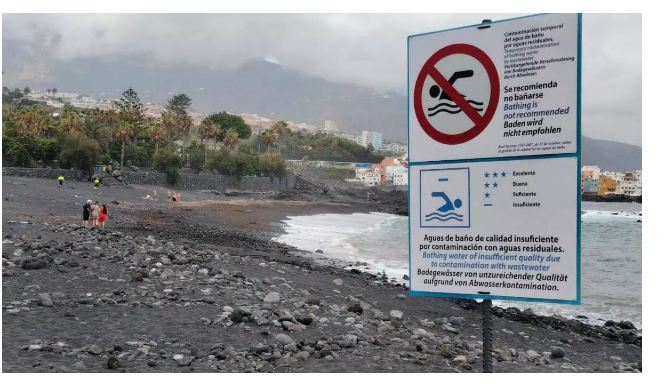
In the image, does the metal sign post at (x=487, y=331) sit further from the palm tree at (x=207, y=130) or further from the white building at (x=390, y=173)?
the white building at (x=390, y=173)

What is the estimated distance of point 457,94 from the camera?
3.02 meters

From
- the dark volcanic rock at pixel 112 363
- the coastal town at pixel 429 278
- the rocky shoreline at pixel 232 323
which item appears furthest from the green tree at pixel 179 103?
the dark volcanic rock at pixel 112 363

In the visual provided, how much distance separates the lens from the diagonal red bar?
298cm

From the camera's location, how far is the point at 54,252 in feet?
34.0

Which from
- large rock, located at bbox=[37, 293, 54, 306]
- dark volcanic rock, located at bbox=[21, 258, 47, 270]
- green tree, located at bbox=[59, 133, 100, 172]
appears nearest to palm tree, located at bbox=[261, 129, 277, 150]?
green tree, located at bbox=[59, 133, 100, 172]

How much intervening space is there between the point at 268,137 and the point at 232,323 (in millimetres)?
101608

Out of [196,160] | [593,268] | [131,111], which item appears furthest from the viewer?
[131,111]

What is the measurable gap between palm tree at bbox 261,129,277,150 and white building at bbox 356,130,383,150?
31.3 metres

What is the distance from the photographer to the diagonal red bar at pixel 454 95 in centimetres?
298

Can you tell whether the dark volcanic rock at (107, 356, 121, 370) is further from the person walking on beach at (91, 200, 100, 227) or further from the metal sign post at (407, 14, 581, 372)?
the person walking on beach at (91, 200, 100, 227)

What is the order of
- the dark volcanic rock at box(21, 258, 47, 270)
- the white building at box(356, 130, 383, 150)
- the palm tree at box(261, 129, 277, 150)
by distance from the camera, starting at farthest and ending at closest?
the white building at box(356, 130, 383, 150) < the palm tree at box(261, 129, 277, 150) < the dark volcanic rock at box(21, 258, 47, 270)

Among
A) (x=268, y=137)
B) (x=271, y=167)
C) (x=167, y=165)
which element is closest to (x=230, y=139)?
(x=271, y=167)

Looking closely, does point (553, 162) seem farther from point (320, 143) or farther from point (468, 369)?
point (320, 143)

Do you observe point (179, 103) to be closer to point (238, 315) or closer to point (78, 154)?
point (78, 154)
